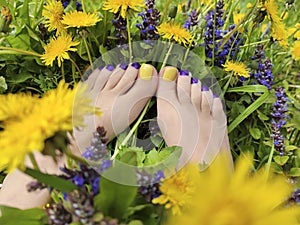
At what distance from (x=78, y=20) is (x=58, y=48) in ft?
0.26

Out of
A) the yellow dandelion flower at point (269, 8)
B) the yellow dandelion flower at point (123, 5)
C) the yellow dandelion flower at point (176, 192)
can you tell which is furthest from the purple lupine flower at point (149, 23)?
the yellow dandelion flower at point (176, 192)

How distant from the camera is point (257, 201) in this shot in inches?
23.4

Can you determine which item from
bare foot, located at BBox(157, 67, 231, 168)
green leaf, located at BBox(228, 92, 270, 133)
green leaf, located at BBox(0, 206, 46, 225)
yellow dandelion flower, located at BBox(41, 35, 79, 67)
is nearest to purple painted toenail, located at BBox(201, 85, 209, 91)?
bare foot, located at BBox(157, 67, 231, 168)

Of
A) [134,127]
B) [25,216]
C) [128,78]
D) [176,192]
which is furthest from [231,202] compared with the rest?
[128,78]

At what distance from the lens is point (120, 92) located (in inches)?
51.3

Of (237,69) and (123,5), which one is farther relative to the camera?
(237,69)

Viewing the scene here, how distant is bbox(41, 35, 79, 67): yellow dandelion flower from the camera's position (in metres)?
1.16

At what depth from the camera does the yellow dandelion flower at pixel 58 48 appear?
1160 mm

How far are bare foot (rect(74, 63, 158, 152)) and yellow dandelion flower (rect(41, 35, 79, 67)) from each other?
140mm

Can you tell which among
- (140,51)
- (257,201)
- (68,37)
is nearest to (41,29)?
(68,37)

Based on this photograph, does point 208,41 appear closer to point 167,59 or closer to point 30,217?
point 167,59

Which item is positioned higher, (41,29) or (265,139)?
(41,29)

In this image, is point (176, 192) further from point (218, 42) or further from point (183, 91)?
point (218, 42)

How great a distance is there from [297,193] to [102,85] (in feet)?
1.80
